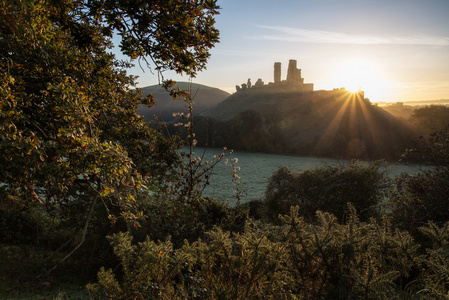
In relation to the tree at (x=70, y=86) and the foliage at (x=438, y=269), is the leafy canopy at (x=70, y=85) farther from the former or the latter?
the foliage at (x=438, y=269)

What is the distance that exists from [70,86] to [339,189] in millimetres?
11639

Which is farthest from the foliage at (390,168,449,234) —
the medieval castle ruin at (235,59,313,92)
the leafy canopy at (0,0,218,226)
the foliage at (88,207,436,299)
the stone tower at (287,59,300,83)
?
the stone tower at (287,59,300,83)

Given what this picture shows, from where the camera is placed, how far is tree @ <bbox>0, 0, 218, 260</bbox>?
9.80 feet

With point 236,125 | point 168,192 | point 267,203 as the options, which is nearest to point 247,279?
point 168,192

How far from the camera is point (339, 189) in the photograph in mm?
12352

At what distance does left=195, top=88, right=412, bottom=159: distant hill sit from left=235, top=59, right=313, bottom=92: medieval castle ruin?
32231 millimetres

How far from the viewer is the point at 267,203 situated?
14312 millimetres

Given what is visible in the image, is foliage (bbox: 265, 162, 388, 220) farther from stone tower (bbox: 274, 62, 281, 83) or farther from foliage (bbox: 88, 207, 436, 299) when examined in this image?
stone tower (bbox: 274, 62, 281, 83)

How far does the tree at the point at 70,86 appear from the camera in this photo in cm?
299

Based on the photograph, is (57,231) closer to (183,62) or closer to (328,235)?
(183,62)

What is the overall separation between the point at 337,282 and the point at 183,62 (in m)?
3.85

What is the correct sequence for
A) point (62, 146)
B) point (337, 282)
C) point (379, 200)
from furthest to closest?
1. point (379, 200)
2. point (337, 282)
3. point (62, 146)

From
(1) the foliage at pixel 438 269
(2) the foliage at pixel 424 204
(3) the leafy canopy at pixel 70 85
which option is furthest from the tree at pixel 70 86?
(2) the foliage at pixel 424 204

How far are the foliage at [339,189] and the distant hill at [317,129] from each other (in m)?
25.7
